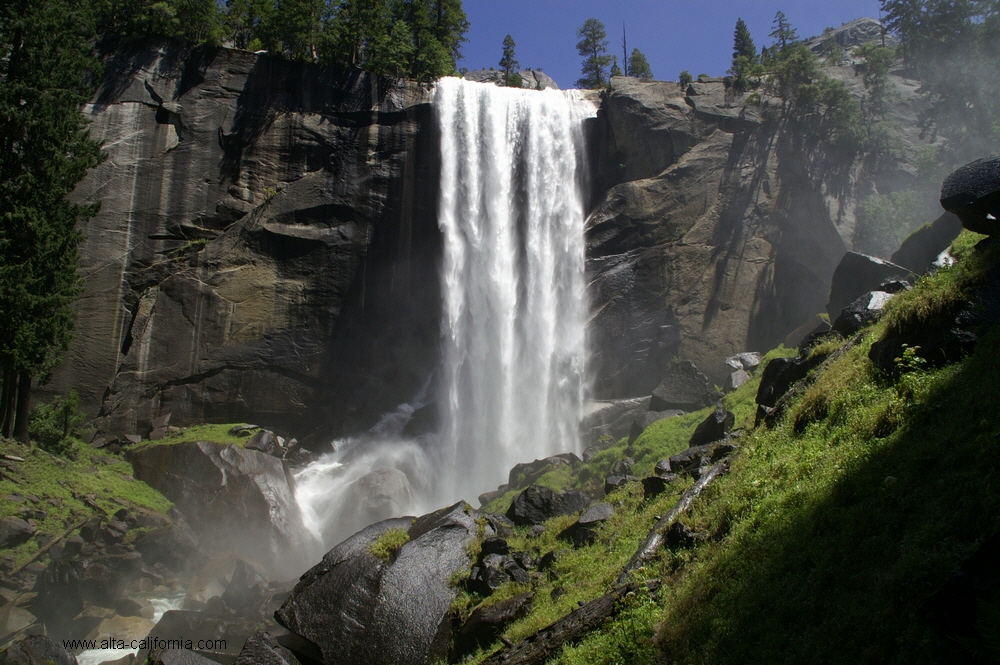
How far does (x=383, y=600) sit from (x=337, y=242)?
797 inches

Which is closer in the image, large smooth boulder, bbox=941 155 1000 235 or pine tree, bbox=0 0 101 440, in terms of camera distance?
large smooth boulder, bbox=941 155 1000 235

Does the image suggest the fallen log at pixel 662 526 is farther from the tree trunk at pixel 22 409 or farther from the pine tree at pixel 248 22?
the pine tree at pixel 248 22

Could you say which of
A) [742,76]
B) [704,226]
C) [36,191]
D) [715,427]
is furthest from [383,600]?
[742,76]

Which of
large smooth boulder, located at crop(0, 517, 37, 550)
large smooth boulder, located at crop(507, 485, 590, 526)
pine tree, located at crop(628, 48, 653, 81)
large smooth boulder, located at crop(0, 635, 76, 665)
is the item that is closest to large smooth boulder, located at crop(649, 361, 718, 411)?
large smooth boulder, located at crop(507, 485, 590, 526)

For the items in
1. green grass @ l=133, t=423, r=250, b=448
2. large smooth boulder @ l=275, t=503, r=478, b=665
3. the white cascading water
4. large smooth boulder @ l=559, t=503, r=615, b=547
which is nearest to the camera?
large smooth boulder @ l=275, t=503, r=478, b=665

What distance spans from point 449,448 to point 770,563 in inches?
851

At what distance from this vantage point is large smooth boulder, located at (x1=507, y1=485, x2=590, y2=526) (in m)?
14.3

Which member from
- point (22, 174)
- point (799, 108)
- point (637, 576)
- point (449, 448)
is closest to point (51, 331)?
point (22, 174)

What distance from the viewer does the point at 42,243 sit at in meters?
19.7

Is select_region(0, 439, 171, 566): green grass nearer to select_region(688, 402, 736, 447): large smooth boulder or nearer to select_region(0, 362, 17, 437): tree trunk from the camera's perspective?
select_region(0, 362, 17, 437): tree trunk

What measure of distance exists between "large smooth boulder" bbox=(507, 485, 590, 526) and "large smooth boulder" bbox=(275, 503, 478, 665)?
6.14 ft

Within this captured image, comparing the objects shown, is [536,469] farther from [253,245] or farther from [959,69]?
[959,69]

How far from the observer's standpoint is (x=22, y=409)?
20531 mm

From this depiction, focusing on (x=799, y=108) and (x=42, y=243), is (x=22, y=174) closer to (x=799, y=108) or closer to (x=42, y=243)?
(x=42, y=243)
